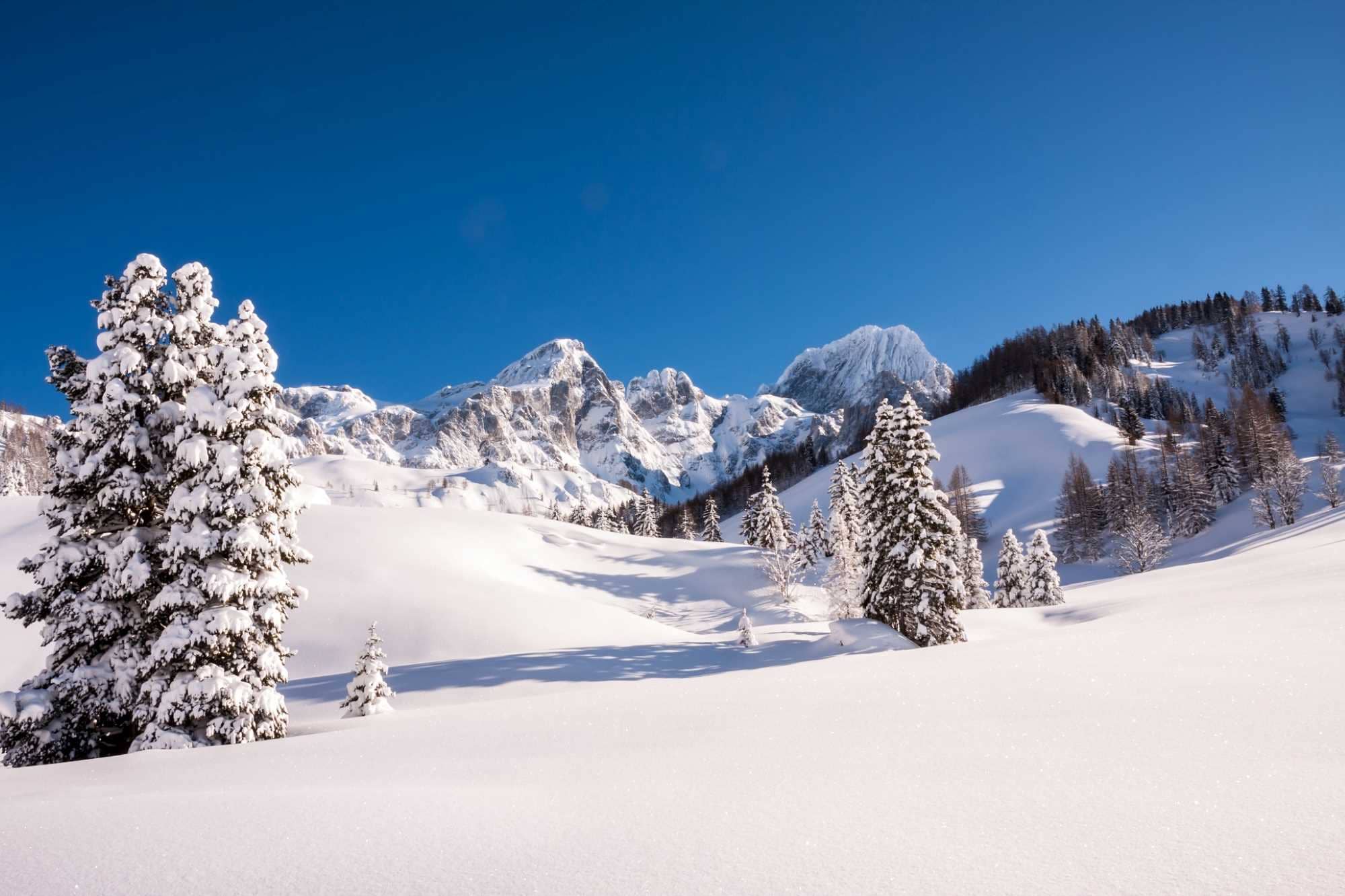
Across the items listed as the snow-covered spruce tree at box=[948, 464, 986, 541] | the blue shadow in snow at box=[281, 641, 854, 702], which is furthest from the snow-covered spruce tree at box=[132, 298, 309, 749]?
the snow-covered spruce tree at box=[948, 464, 986, 541]

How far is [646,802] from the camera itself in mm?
4848

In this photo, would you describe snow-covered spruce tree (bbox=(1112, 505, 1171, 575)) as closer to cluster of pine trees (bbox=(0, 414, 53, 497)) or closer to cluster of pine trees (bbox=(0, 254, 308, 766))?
cluster of pine trees (bbox=(0, 254, 308, 766))

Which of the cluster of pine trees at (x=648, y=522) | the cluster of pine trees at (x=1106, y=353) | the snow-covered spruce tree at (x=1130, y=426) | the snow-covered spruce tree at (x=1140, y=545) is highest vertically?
the cluster of pine trees at (x=1106, y=353)

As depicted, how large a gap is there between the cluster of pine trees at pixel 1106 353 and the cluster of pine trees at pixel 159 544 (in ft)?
503

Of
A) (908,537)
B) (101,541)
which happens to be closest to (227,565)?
(101,541)

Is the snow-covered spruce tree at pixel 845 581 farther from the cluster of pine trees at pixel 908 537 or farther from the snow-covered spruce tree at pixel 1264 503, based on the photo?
the snow-covered spruce tree at pixel 1264 503

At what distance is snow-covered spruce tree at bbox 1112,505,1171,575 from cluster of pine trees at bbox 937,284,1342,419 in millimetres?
70199

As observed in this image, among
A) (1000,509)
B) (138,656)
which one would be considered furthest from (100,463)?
(1000,509)

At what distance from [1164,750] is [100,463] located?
16185 millimetres

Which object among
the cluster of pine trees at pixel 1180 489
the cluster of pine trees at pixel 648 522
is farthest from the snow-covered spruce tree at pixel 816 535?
the cluster of pine trees at pixel 1180 489

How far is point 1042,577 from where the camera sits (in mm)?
48594

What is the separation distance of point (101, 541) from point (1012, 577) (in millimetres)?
54698

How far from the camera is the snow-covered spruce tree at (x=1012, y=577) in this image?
1944 inches

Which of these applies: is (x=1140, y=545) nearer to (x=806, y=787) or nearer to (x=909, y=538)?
(x=909, y=538)
